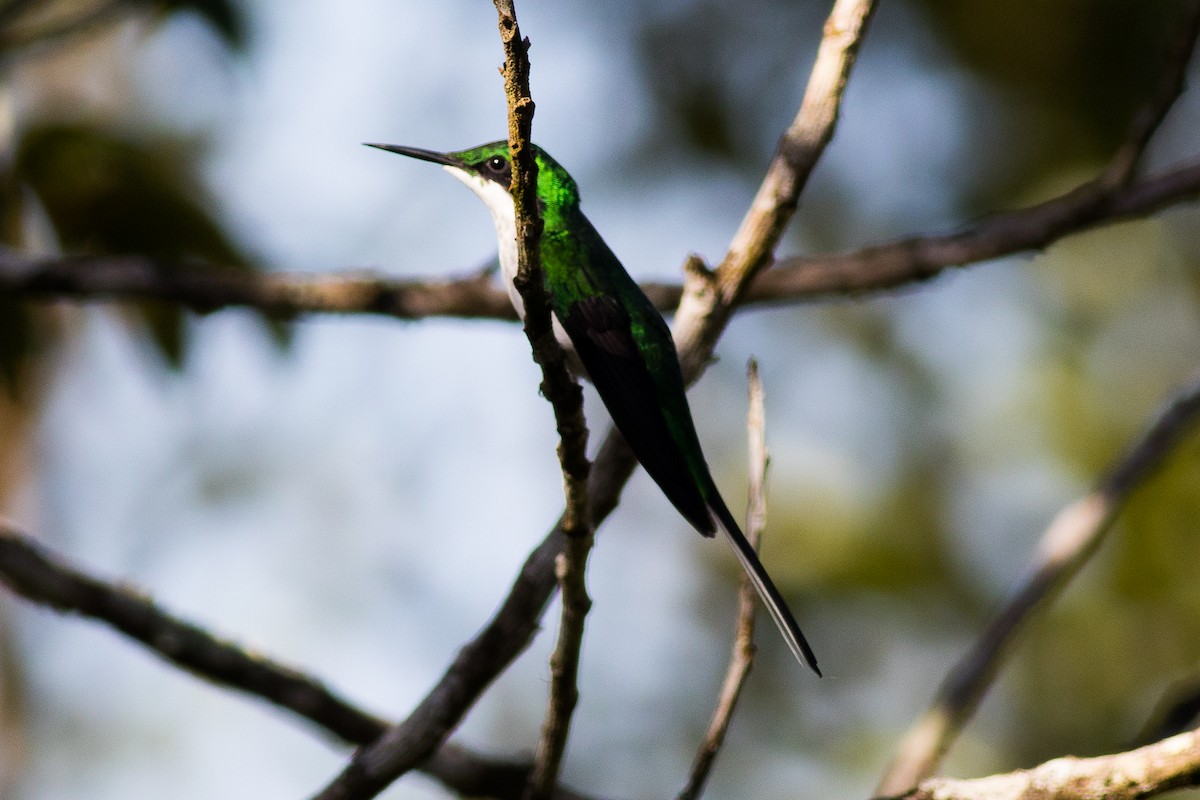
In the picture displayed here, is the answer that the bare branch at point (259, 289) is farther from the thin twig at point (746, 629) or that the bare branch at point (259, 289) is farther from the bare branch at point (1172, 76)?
the bare branch at point (1172, 76)

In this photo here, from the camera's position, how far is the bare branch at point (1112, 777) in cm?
219

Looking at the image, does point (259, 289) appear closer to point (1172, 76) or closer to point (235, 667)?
point (235, 667)

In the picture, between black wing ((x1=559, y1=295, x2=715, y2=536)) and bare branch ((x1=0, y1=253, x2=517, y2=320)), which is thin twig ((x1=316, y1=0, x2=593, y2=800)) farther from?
bare branch ((x1=0, y1=253, x2=517, y2=320))

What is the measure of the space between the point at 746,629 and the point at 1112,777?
31.6 inches

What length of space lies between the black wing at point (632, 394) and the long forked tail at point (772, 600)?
4.0 inches

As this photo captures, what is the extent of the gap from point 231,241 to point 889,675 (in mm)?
6373

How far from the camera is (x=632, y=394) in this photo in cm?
360

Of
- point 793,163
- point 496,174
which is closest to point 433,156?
point 496,174

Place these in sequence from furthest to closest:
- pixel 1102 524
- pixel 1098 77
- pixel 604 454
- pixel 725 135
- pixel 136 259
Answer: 1. pixel 725 135
2. pixel 1098 77
3. pixel 136 259
4. pixel 1102 524
5. pixel 604 454

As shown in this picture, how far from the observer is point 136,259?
4.72 m

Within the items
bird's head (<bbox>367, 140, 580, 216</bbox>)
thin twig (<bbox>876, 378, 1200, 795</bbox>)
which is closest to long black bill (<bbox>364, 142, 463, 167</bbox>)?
bird's head (<bbox>367, 140, 580, 216</bbox>)

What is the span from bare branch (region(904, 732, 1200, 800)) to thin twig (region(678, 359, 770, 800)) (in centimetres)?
54

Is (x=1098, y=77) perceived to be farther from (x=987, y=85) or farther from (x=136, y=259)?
(x=136, y=259)

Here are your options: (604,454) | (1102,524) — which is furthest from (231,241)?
(1102,524)
